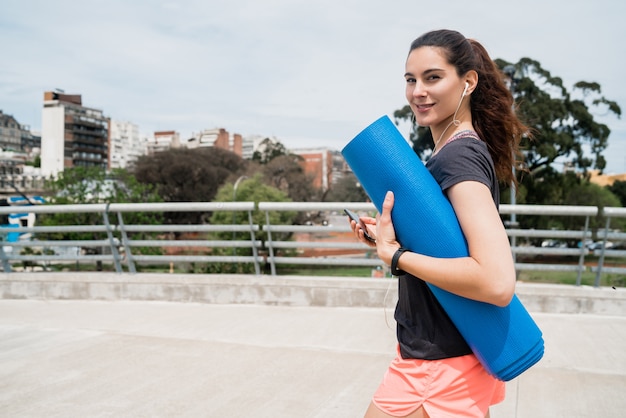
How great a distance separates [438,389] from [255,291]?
20.5 feet

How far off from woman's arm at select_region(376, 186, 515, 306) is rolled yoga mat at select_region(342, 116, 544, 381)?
4 centimetres

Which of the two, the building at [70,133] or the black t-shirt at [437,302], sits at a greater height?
the building at [70,133]

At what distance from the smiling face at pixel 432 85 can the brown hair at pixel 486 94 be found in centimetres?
2

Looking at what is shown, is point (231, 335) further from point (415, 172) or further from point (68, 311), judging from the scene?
point (415, 172)

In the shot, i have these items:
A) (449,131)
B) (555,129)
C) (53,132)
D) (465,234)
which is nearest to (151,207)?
(449,131)

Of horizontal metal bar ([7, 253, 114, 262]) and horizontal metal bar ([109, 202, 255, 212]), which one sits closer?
horizontal metal bar ([109, 202, 255, 212])

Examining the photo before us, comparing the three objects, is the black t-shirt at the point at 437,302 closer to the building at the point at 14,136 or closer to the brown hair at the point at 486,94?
the brown hair at the point at 486,94

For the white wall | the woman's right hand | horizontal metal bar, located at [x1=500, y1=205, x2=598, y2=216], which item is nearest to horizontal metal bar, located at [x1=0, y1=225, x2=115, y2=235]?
horizontal metal bar, located at [x1=500, y1=205, x2=598, y2=216]

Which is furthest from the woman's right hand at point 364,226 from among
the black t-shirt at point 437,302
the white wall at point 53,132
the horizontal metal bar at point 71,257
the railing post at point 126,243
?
the white wall at point 53,132

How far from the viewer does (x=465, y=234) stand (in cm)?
170

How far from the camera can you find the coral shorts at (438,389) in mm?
1824

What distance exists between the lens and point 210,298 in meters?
8.11

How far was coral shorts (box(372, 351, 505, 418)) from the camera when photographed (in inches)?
71.8

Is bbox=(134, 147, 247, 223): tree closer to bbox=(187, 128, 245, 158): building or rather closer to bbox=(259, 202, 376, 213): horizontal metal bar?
bbox=(259, 202, 376, 213): horizontal metal bar
